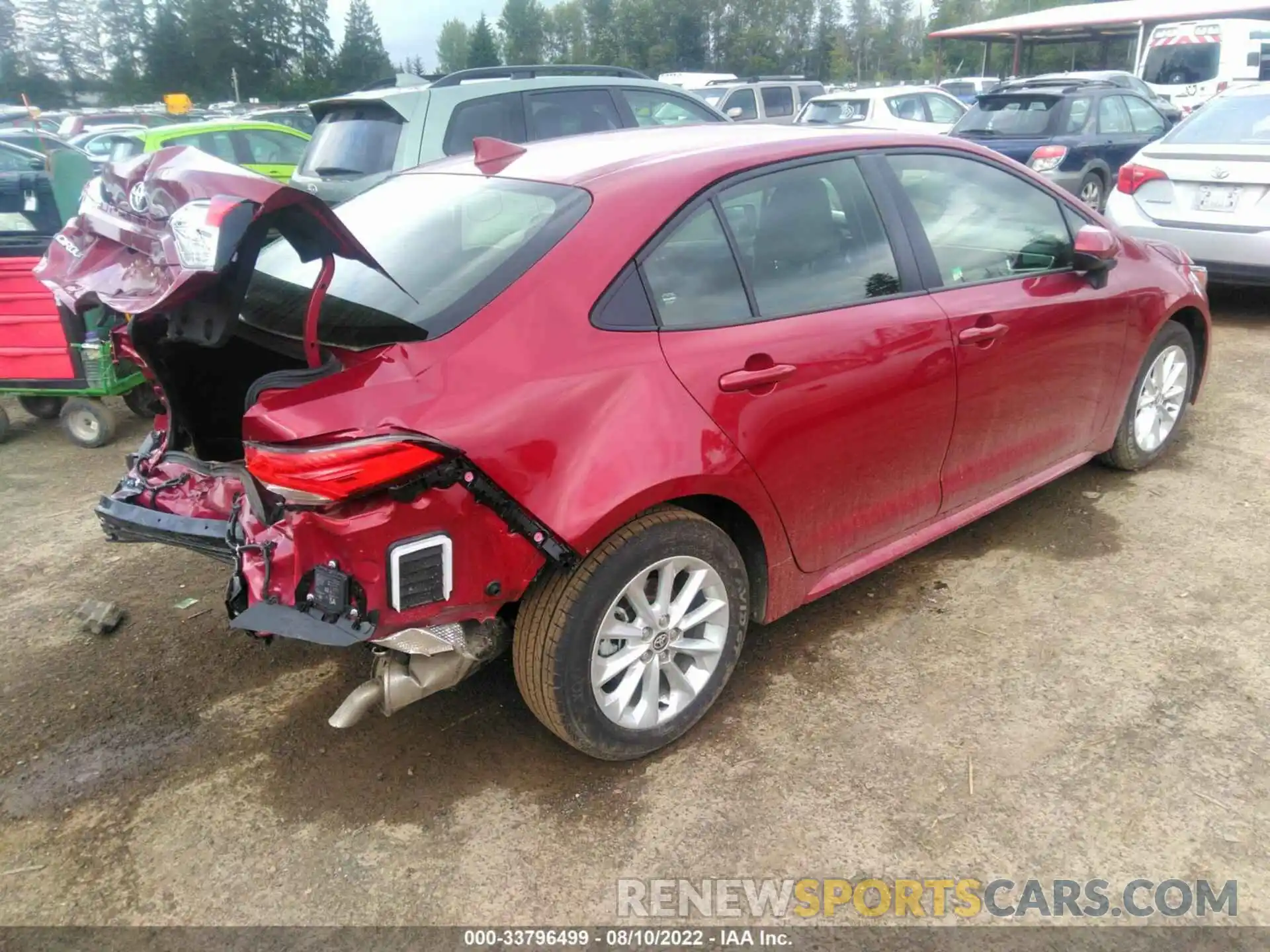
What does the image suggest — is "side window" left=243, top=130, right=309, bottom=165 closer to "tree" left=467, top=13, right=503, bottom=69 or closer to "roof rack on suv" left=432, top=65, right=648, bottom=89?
"roof rack on suv" left=432, top=65, right=648, bottom=89

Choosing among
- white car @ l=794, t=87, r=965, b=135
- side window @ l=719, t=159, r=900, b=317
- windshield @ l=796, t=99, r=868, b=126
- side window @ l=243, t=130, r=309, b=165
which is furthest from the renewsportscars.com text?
windshield @ l=796, t=99, r=868, b=126

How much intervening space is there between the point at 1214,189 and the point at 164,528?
6.88 metres

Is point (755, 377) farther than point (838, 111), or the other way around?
point (838, 111)

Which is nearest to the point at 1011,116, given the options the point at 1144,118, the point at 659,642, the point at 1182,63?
the point at 1144,118

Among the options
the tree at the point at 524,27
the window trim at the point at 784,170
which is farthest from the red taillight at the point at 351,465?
the tree at the point at 524,27

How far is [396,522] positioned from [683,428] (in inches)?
30.8

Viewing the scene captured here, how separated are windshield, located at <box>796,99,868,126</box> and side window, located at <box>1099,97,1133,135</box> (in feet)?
12.3

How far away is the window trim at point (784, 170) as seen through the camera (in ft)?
8.71

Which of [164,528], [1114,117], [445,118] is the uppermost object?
[445,118]

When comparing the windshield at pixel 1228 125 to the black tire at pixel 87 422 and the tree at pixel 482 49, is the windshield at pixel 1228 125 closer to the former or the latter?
the black tire at pixel 87 422

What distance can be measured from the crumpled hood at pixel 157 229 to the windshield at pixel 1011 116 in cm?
1017

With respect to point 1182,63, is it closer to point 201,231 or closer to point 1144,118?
point 1144,118

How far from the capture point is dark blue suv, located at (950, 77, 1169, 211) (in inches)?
402

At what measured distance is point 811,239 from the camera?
301 centimetres
